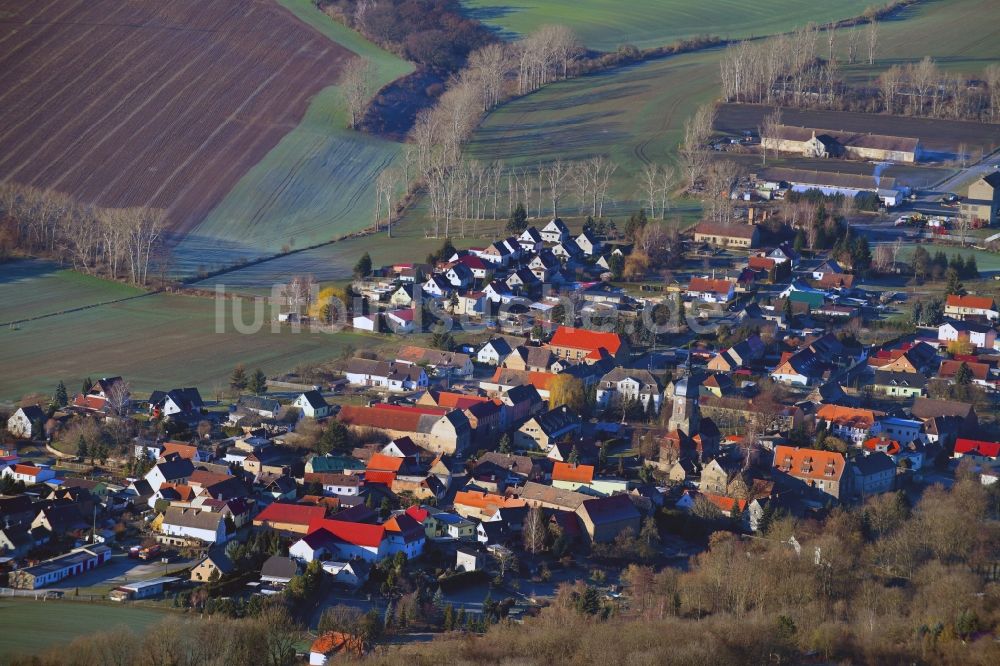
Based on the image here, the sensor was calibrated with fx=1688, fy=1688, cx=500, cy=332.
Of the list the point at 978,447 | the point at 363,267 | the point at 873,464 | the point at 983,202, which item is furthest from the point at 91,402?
the point at 983,202

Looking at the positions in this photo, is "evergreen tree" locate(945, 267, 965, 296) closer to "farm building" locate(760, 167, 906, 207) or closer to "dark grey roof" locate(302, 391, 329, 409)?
"farm building" locate(760, 167, 906, 207)

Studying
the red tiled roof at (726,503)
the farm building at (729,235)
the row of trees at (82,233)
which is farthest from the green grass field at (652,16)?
the red tiled roof at (726,503)

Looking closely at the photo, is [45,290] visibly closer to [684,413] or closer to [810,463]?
[684,413]

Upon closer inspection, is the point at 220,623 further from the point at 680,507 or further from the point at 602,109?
the point at 602,109

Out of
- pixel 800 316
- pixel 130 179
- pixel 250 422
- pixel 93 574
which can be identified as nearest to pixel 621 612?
pixel 93 574

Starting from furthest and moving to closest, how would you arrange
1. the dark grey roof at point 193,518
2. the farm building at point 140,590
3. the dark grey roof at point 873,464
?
the dark grey roof at point 873,464 < the dark grey roof at point 193,518 < the farm building at point 140,590

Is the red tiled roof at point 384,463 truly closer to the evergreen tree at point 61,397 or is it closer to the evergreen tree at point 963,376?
the evergreen tree at point 61,397

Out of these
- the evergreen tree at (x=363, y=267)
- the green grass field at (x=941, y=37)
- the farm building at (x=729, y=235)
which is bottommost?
the evergreen tree at (x=363, y=267)
